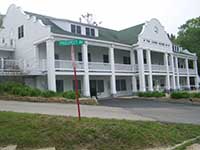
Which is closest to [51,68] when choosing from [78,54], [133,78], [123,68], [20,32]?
[78,54]

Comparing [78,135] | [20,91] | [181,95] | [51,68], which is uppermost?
[51,68]

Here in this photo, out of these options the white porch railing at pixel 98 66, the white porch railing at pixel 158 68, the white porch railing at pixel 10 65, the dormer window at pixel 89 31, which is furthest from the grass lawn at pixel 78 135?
the white porch railing at pixel 158 68

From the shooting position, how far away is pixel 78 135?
22.9ft

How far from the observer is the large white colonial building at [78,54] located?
21609 mm

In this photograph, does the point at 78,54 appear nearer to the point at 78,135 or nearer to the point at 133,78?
the point at 133,78

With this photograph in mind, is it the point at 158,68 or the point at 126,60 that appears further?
the point at 126,60

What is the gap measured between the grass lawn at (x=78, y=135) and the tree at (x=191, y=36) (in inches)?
1661

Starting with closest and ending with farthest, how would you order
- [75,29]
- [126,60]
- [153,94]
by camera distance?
[153,94] → [75,29] → [126,60]

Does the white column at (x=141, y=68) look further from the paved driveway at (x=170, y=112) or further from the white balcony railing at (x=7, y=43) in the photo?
the white balcony railing at (x=7, y=43)

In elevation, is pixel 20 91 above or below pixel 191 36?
below

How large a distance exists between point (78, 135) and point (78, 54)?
64.8ft

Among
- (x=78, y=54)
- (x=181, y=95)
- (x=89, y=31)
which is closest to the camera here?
(x=181, y=95)

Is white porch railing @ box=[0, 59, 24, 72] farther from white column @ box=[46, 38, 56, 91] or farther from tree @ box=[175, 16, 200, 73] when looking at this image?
tree @ box=[175, 16, 200, 73]

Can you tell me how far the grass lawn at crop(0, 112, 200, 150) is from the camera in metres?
6.62
